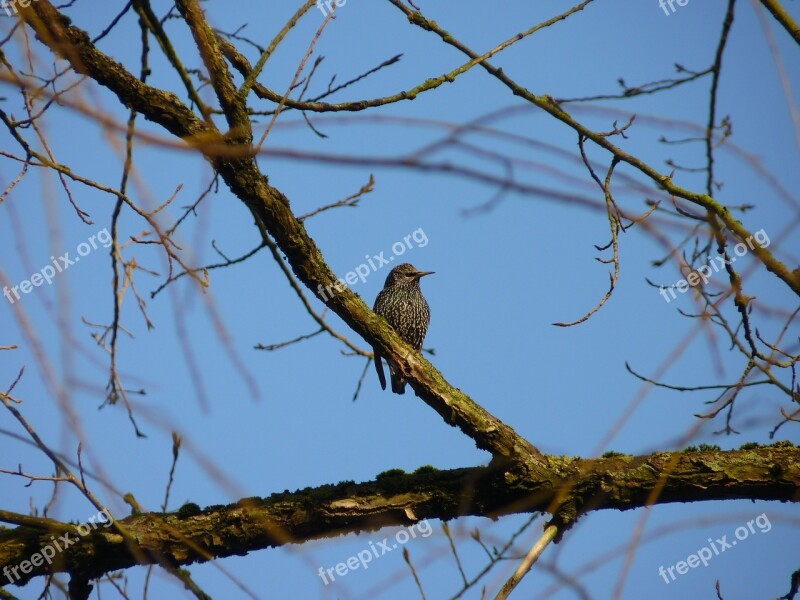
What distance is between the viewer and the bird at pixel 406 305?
8531mm

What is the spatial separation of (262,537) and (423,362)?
129 cm

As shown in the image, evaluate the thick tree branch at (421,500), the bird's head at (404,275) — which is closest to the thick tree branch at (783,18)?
the thick tree branch at (421,500)

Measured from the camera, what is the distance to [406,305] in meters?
8.63

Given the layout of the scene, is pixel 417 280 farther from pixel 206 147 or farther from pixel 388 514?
pixel 206 147

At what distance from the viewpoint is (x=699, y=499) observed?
4.19 metres

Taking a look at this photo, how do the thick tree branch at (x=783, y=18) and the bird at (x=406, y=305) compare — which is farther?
the bird at (x=406, y=305)

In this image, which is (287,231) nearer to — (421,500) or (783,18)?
(421,500)

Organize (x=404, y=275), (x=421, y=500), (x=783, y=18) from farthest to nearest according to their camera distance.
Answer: (x=404, y=275), (x=421, y=500), (x=783, y=18)

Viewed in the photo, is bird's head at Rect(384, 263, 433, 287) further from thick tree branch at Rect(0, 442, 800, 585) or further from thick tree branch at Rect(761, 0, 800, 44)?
thick tree branch at Rect(761, 0, 800, 44)

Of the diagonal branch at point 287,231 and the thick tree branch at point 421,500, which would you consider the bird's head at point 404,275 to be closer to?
the diagonal branch at point 287,231

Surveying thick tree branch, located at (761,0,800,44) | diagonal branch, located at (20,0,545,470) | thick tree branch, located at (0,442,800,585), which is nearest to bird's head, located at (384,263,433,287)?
diagonal branch, located at (20,0,545,470)

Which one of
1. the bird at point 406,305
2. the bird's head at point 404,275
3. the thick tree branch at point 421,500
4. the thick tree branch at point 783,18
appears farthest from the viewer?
the bird's head at point 404,275

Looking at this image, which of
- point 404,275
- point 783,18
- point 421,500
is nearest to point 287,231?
point 421,500

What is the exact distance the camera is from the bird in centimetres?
853
